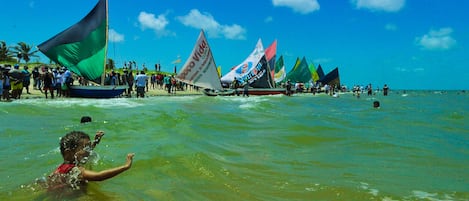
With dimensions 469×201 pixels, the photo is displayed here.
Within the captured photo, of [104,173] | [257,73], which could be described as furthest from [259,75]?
[104,173]

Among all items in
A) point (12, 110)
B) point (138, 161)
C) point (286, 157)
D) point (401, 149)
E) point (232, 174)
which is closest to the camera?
point (232, 174)

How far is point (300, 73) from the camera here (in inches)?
3221

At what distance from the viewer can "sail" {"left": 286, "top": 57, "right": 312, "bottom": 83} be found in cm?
8150

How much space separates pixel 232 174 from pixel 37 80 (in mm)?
28559

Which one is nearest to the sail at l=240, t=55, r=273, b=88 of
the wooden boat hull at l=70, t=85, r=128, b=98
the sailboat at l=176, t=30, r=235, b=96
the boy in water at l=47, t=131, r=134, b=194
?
the sailboat at l=176, t=30, r=235, b=96

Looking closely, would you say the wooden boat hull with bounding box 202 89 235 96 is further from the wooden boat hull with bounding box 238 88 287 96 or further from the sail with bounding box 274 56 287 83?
→ the sail with bounding box 274 56 287 83

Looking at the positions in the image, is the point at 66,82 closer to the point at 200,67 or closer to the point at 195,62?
the point at 195,62

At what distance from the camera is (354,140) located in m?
9.98

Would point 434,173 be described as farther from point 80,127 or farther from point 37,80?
point 37,80

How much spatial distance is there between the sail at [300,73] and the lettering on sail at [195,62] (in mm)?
48586

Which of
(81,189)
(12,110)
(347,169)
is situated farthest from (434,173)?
(12,110)

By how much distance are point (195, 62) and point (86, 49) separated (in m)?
9.62

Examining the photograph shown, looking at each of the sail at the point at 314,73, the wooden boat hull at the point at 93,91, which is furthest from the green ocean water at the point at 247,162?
the sail at the point at 314,73

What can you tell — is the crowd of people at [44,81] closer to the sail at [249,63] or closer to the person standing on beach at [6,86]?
the person standing on beach at [6,86]
